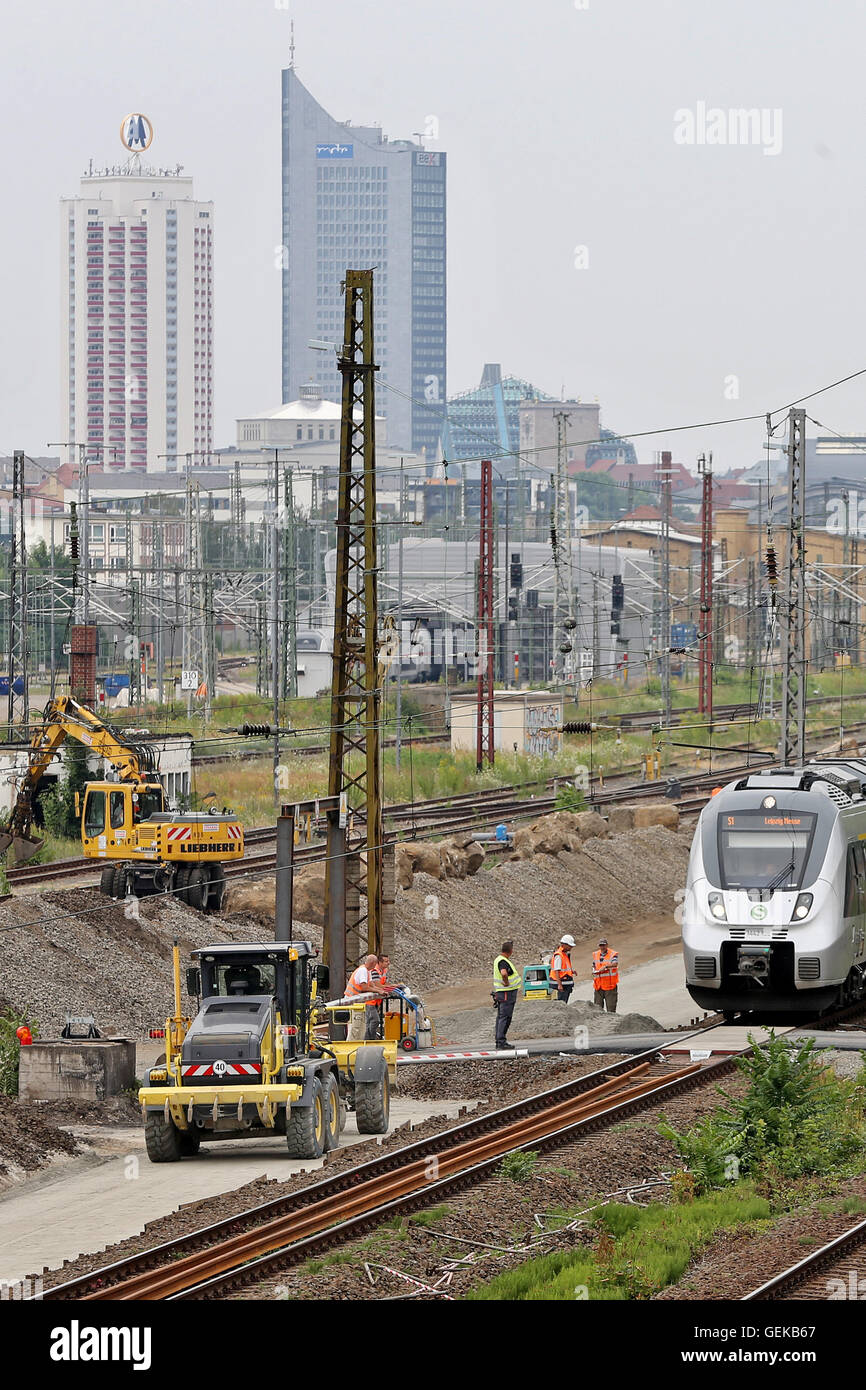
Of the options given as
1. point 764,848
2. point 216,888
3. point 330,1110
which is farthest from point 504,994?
point 216,888

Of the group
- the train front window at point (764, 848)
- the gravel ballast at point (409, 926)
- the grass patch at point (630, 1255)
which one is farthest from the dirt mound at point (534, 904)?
the grass patch at point (630, 1255)

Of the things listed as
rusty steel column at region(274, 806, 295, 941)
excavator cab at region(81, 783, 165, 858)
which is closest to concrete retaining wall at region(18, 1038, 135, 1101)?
rusty steel column at region(274, 806, 295, 941)

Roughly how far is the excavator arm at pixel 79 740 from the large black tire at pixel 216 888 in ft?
7.85

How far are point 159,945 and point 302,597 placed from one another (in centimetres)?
9749

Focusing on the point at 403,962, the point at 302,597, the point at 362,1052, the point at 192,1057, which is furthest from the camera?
the point at 302,597

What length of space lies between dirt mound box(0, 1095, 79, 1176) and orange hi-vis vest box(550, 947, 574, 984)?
33.1 feet

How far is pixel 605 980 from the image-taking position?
29438mm

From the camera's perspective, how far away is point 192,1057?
19.1 metres

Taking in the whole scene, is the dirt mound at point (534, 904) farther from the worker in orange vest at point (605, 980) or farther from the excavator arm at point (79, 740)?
the worker in orange vest at point (605, 980)

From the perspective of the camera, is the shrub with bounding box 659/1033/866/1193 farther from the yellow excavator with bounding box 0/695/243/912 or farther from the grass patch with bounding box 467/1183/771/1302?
the yellow excavator with bounding box 0/695/243/912

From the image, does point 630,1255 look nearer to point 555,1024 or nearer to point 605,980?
point 555,1024

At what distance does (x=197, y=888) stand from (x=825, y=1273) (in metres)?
24.0
